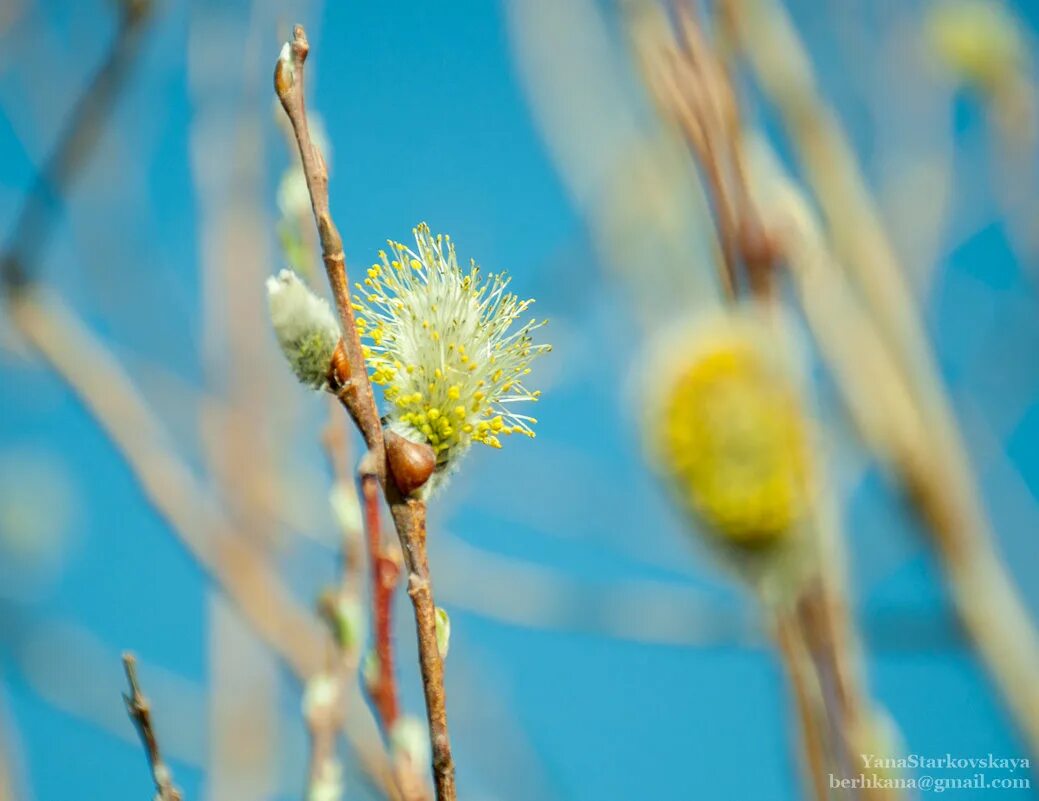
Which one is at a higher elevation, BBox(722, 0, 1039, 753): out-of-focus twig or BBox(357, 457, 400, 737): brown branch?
BBox(722, 0, 1039, 753): out-of-focus twig

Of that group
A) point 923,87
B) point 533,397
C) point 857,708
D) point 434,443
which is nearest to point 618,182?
point 923,87

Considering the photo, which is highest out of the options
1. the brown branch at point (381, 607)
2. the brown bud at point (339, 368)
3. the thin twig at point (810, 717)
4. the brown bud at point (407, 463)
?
the brown bud at point (339, 368)

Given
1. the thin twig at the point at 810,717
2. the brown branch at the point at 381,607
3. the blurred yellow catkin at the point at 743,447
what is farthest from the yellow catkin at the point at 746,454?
the brown branch at the point at 381,607

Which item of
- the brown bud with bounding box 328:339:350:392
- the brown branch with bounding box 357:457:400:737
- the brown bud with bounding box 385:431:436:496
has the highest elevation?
the brown bud with bounding box 328:339:350:392

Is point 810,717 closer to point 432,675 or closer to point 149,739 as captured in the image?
point 432,675

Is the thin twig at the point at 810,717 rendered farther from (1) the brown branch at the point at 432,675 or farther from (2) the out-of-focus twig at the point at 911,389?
(2) the out-of-focus twig at the point at 911,389

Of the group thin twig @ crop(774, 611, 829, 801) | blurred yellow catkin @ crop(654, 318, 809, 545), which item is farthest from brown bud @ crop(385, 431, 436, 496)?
thin twig @ crop(774, 611, 829, 801)

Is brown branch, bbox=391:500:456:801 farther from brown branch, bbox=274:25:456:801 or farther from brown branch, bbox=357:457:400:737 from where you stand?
brown branch, bbox=357:457:400:737
